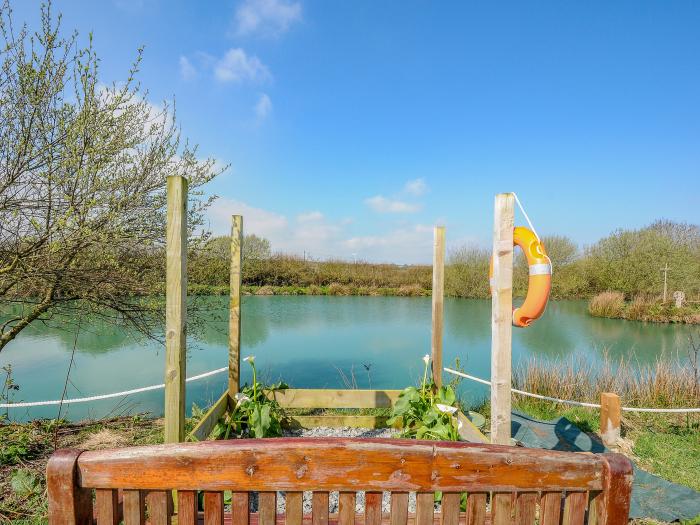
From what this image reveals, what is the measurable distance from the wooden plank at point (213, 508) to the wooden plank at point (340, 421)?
292cm

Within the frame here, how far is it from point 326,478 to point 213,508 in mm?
334

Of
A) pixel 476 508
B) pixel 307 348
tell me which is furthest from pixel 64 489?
pixel 307 348

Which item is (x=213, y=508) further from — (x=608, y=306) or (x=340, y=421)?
(x=608, y=306)

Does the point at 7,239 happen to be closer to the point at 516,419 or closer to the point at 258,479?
the point at 258,479

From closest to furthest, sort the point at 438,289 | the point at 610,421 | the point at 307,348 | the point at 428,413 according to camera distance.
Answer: the point at 428,413
the point at 438,289
the point at 610,421
the point at 307,348

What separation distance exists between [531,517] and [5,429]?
15.1ft

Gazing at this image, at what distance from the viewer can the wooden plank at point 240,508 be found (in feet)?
3.47

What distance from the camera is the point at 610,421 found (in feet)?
12.3

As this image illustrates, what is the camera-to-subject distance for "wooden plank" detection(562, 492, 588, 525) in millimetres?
1102

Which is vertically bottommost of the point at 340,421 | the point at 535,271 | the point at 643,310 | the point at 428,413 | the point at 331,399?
the point at 340,421

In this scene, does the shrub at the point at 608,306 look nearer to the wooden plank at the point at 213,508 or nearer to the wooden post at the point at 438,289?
the wooden post at the point at 438,289

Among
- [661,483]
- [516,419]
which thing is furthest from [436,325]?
[661,483]

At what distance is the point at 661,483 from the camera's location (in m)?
2.92

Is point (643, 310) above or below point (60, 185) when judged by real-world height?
below
